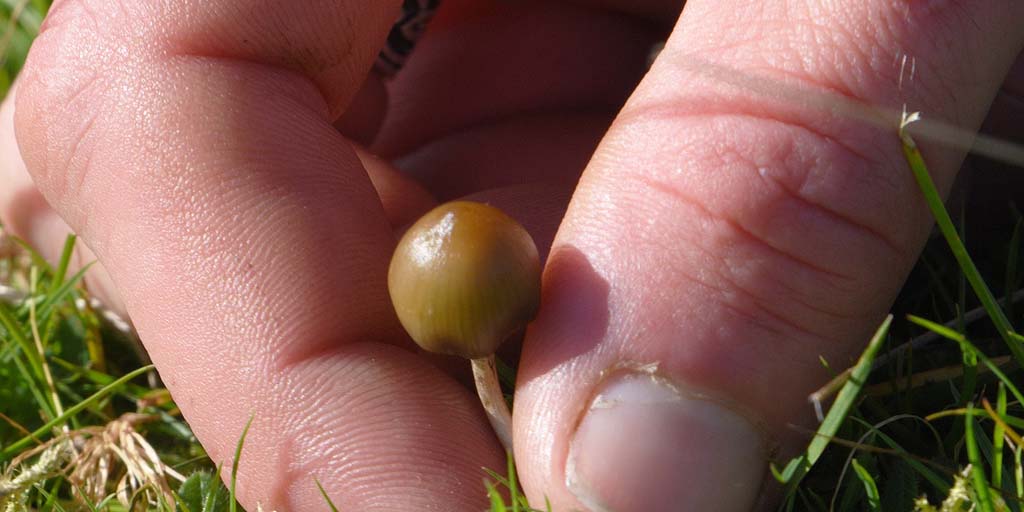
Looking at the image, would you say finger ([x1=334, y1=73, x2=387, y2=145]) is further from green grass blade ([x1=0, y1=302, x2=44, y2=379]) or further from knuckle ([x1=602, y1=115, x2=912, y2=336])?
knuckle ([x1=602, y1=115, x2=912, y2=336])

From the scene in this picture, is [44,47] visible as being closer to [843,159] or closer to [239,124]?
[239,124]

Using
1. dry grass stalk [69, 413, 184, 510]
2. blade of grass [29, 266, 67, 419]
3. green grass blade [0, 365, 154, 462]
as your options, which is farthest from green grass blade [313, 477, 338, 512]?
blade of grass [29, 266, 67, 419]

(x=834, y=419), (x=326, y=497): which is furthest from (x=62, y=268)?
(x=834, y=419)

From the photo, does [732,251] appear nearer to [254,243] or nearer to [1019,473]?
[1019,473]

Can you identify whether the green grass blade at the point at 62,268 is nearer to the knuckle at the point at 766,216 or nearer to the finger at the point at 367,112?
the finger at the point at 367,112

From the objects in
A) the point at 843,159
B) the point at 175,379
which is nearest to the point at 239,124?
the point at 175,379

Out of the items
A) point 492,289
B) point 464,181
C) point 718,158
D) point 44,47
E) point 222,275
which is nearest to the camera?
point 492,289

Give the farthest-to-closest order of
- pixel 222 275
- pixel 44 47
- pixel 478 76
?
pixel 478 76 → pixel 44 47 → pixel 222 275
